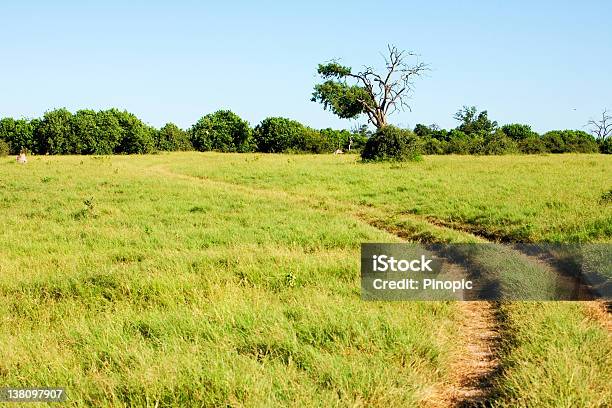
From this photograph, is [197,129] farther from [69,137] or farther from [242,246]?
[242,246]

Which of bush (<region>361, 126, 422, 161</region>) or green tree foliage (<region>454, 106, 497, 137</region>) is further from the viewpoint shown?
green tree foliage (<region>454, 106, 497, 137</region>)

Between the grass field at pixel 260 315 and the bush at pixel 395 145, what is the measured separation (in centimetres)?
2053

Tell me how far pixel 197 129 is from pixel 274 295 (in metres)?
79.1

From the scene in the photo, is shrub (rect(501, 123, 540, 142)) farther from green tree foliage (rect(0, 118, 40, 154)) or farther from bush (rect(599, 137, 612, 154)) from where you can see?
green tree foliage (rect(0, 118, 40, 154))

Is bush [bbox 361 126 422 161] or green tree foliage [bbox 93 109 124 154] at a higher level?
green tree foliage [bbox 93 109 124 154]

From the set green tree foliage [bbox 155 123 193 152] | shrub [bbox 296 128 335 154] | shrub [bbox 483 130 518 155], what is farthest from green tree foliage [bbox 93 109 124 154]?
shrub [bbox 483 130 518 155]

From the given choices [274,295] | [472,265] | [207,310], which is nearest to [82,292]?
[207,310]

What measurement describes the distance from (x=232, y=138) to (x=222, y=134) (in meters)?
1.92

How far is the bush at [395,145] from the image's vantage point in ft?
115

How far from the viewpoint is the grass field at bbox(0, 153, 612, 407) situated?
409cm

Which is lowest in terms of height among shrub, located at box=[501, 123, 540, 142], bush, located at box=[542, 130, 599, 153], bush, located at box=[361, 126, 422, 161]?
bush, located at box=[361, 126, 422, 161]

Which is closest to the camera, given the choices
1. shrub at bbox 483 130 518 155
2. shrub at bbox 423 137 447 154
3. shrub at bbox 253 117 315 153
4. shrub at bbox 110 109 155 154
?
shrub at bbox 483 130 518 155

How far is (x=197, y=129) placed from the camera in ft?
270

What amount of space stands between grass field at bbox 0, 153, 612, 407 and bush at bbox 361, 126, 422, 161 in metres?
20.5
